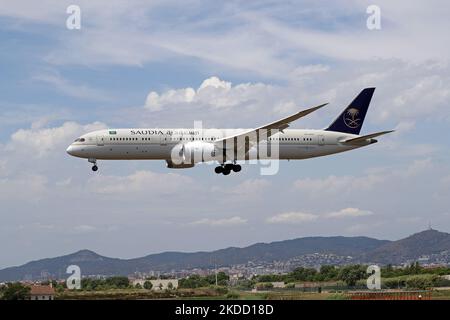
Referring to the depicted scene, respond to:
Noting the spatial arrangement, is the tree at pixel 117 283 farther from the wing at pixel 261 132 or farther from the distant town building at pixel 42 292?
the wing at pixel 261 132

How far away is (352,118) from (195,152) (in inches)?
1105

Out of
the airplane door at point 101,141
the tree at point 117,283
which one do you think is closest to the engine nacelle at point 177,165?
the airplane door at point 101,141

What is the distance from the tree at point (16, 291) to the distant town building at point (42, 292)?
457 millimetres

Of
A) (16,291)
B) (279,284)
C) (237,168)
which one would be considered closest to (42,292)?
(16,291)

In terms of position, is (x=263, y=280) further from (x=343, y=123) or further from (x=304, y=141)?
(x=343, y=123)

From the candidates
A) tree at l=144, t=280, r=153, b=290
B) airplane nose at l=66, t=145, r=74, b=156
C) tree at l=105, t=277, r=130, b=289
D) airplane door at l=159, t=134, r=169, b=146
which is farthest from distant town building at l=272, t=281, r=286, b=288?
airplane nose at l=66, t=145, r=74, b=156

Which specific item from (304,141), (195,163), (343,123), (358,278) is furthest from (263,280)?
(343,123)

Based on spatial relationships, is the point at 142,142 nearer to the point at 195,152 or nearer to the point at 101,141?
the point at 101,141

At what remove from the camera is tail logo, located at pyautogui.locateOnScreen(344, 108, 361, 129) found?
99.1m

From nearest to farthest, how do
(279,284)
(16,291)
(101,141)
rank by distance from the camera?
(16,291)
(279,284)
(101,141)

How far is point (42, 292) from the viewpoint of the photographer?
54.2 m

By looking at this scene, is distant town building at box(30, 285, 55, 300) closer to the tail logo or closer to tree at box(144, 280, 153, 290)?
tree at box(144, 280, 153, 290)

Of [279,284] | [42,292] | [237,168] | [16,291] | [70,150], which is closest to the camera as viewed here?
[16,291]

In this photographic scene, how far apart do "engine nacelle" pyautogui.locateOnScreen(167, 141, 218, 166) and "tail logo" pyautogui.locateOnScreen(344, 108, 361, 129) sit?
79.3ft
